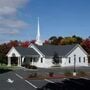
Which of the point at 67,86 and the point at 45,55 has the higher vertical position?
the point at 45,55

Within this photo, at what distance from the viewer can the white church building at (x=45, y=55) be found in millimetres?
71312

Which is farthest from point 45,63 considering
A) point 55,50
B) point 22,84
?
point 22,84

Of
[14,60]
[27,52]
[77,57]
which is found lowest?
[14,60]

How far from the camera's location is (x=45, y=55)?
70.9 meters

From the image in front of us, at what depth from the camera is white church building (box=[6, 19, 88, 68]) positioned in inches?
2808

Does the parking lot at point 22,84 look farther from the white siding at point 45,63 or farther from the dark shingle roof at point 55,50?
the dark shingle roof at point 55,50

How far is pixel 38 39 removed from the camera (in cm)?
8188

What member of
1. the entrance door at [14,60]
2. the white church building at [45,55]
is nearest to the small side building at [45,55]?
the white church building at [45,55]

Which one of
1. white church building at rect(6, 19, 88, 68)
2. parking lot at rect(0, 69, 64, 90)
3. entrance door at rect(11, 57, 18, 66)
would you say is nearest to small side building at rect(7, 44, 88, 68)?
white church building at rect(6, 19, 88, 68)

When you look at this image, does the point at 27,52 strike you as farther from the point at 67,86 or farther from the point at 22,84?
the point at 67,86

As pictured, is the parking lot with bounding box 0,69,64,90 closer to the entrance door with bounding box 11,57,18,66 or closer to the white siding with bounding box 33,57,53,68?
the white siding with bounding box 33,57,53,68

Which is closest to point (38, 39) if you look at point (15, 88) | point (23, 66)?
point (23, 66)

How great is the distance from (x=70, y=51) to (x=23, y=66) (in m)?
11.9

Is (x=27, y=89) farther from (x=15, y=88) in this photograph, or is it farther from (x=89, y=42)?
(x=89, y=42)
